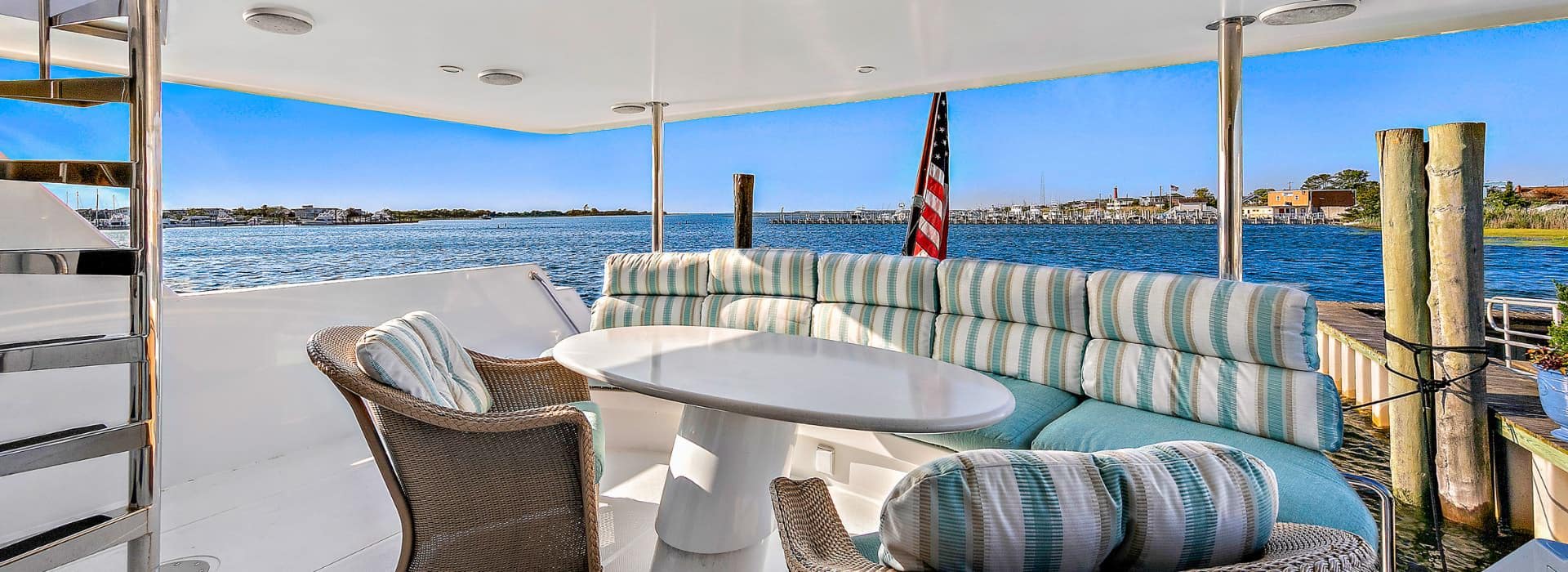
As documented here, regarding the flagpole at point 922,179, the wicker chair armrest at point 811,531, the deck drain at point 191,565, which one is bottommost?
the deck drain at point 191,565

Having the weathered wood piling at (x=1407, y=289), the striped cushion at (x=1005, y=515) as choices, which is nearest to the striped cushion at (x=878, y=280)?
the weathered wood piling at (x=1407, y=289)

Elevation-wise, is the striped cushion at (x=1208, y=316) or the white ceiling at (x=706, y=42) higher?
the white ceiling at (x=706, y=42)

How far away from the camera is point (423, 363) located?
1688 mm

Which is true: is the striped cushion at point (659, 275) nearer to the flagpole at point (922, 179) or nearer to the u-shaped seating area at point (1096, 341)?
the u-shaped seating area at point (1096, 341)

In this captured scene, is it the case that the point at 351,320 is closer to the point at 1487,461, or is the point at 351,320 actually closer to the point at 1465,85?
the point at 1487,461

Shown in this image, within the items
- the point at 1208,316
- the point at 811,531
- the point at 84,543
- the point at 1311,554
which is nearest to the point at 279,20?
the point at 84,543

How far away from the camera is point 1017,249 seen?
2609cm

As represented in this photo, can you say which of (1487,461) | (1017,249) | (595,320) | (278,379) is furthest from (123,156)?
(1017,249)

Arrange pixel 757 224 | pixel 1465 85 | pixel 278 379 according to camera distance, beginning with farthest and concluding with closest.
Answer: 1. pixel 757 224
2. pixel 1465 85
3. pixel 278 379

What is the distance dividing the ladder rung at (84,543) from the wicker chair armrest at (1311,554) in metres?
1.33

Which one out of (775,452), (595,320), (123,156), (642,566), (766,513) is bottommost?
(642,566)

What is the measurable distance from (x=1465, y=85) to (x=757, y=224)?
23.6 m

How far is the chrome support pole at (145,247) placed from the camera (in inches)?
37.5

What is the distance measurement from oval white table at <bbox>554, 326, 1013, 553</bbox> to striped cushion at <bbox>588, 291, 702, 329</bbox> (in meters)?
1.14
